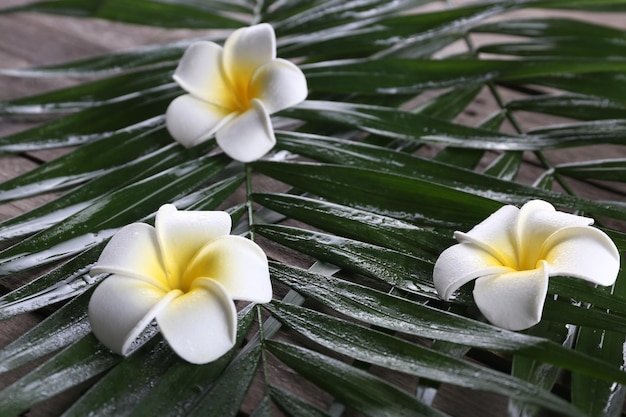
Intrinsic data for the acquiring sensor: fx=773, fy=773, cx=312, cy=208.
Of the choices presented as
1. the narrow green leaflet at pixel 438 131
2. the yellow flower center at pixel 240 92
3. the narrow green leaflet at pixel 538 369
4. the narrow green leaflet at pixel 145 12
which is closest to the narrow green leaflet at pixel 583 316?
the narrow green leaflet at pixel 538 369

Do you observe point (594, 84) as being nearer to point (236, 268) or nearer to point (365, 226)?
point (365, 226)

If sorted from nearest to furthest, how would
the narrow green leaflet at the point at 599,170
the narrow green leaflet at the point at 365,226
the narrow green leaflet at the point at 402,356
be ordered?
the narrow green leaflet at the point at 402,356
the narrow green leaflet at the point at 365,226
the narrow green leaflet at the point at 599,170

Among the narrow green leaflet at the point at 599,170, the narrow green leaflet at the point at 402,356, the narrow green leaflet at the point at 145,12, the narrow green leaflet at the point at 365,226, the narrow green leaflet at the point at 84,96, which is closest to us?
the narrow green leaflet at the point at 402,356

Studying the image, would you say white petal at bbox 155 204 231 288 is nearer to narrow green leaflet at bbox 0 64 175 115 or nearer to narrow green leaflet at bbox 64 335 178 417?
narrow green leaflet at bbox 64 335 178 417

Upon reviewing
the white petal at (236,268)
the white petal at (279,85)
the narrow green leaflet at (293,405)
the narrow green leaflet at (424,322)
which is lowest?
the narrow green leaflet at (293,405)

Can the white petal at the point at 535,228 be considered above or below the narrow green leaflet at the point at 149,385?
above

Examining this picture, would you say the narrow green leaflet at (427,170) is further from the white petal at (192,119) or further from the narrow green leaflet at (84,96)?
the narrow green leaflet at (84,96)

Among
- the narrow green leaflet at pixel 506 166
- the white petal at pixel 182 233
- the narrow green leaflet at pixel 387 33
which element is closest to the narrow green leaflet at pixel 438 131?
the narrow green leaflet at pixel 506 166

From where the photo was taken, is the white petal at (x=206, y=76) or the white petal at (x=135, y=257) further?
the white petal at (x=206, y=76)
